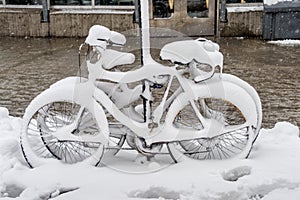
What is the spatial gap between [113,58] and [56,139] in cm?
87

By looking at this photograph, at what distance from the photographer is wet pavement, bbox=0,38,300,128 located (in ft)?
22.7

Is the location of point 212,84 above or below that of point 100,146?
above

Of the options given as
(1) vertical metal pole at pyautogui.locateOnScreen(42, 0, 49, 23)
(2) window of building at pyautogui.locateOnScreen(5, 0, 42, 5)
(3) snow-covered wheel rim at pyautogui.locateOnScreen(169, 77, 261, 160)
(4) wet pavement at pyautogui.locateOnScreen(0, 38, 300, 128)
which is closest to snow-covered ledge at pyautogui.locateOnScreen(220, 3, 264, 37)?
(4) wet pavement at pyautogui.locateOnScreen(0, 38, 300, 128)

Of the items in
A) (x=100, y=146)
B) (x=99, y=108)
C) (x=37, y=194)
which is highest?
(x=99, y=108)

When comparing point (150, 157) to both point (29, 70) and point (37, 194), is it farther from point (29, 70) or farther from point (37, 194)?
point (29, 70)

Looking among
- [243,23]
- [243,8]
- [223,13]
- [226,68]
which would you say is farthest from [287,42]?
[226,68]

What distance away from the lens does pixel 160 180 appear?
3.97 metres

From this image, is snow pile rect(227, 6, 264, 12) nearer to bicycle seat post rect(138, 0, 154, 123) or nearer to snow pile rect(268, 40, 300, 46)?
snow pile rect(268, 40, 300, 46)

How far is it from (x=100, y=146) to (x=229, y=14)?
341 inches

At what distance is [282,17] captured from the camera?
1154 centimetres

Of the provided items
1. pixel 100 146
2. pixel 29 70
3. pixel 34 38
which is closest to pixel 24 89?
pixel 29 70

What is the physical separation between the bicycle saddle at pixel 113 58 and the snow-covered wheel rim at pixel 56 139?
39 centimetres

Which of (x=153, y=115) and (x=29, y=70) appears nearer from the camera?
(x=153, y=115)

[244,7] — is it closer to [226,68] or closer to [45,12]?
[226,68]
